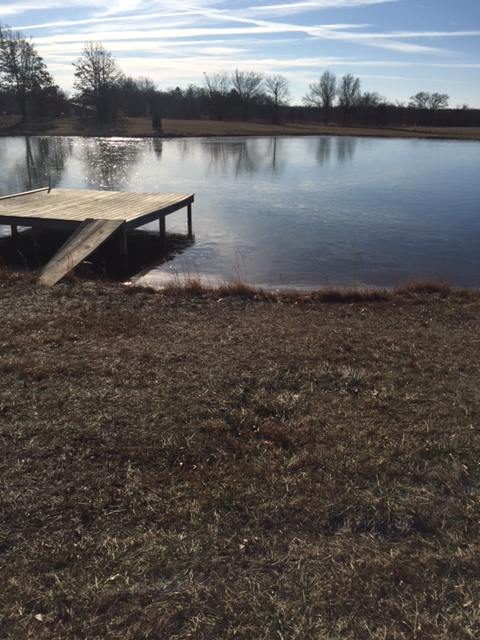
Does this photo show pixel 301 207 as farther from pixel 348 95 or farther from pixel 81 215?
pixel 348 95

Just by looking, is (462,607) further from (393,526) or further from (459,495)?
(459,495)

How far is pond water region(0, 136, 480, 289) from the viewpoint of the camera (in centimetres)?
1020

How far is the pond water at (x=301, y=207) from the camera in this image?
1020 centimetres

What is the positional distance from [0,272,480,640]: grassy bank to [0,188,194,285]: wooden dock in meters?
3.47

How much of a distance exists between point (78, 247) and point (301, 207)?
857cm

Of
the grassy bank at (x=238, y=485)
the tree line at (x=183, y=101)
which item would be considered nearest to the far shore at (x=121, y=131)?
the tree line at (x=183, y=101)

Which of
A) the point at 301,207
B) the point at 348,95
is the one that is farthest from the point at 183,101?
the point at 301,207

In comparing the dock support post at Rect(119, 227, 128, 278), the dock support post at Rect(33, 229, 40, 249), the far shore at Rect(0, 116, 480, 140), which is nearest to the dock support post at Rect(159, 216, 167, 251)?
the dock support post at Rect(119, 227, 128, 278)

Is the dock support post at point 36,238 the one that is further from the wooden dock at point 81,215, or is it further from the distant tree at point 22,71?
the distant tree at point 22,71

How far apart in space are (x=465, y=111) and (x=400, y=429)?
84.4 meters

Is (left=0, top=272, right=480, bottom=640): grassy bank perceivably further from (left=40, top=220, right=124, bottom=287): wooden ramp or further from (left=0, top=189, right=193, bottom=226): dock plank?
(left=0, top=189, right=193, bottom=226): dock plank

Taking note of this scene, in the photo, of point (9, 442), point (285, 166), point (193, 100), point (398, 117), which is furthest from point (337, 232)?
point (193, 100)

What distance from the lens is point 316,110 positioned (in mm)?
87062

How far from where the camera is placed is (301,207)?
52.3ft
